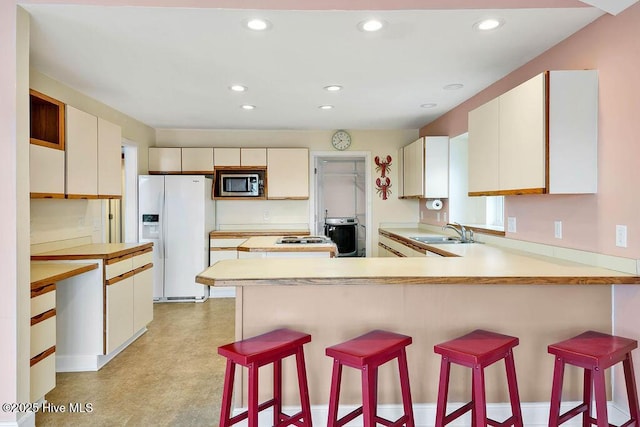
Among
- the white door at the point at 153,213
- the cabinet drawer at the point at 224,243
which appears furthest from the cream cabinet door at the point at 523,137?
the white door at the point at 153,213

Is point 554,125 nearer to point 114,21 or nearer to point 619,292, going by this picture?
point 619,292

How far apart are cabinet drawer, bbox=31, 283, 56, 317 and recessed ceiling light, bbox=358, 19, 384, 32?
2.41 metres

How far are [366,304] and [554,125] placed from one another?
4.76ft

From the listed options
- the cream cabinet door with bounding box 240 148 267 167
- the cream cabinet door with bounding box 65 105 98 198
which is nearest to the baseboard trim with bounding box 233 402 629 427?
the cream cabinet door with bounding box 65 105 98 198

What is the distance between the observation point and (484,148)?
292 cm

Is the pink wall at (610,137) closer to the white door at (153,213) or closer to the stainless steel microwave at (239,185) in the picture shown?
the stainless steel microwave at (239,185)

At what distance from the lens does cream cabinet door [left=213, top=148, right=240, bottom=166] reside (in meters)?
5.32

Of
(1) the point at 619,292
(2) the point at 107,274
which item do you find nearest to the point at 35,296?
(2) the point at 107,274

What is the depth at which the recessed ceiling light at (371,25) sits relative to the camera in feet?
7.25

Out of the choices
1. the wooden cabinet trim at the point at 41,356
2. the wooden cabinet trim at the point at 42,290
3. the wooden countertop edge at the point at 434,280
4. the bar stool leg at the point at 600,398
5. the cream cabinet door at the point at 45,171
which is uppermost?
the cream cabinet door at the point at 45,171

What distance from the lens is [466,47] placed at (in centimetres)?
257

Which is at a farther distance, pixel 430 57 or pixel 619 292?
pixel 430 57

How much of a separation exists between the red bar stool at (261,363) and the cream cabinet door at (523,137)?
163 cm

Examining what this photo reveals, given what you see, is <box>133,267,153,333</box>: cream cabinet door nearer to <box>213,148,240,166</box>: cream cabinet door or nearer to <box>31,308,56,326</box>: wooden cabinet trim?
<box>31,308,56,326</box>: wooden cabinet trim
